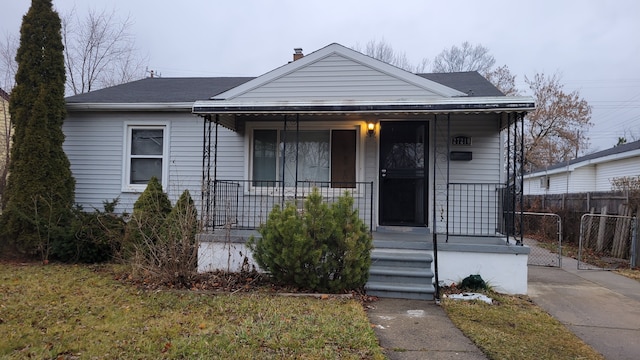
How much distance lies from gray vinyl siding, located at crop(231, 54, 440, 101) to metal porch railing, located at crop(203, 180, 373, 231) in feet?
5.55

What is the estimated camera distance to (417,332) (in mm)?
4176

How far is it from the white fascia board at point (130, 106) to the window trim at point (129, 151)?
1.13 feet

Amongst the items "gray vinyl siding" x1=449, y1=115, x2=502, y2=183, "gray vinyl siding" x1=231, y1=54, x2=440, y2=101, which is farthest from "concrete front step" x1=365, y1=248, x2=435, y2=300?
"gray vinyl siding" x1=231, y1=54, x2=440, y2=101

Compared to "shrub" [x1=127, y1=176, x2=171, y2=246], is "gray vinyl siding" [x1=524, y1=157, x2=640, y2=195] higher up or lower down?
higher up

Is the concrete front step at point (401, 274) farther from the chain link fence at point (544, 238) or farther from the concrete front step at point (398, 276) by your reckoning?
the chain link fence at point (544, 238)

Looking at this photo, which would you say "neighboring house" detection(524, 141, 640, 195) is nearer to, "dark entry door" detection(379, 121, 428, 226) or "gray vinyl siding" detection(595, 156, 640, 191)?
"gray vinyl siding" detection(595, 156, 640, 191)

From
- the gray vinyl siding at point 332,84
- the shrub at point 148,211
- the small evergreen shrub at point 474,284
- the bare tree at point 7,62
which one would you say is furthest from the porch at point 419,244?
the bare tree at point 7,62

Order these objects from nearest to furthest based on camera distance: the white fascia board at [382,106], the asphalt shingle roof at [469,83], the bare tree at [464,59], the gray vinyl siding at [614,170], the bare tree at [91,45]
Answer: the white fascia board at [382,106] < the asphalt shingle roof at [469,83] < the gray vinyl siding at [614,170] < the bare tree at [91,45] < the bare tree at [464,59]

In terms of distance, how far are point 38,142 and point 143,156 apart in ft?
6.41

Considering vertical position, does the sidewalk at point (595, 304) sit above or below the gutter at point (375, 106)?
below

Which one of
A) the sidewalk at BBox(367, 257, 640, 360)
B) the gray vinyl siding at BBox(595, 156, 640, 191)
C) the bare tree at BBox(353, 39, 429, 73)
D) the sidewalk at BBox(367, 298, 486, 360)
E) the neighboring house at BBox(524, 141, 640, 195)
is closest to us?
the sidewalk at BBox(367, 298, 486, 360)

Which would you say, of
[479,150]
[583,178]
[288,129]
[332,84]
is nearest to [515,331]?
[479,150]

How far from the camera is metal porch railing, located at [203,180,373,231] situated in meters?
7.65

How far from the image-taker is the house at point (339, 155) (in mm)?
6266
